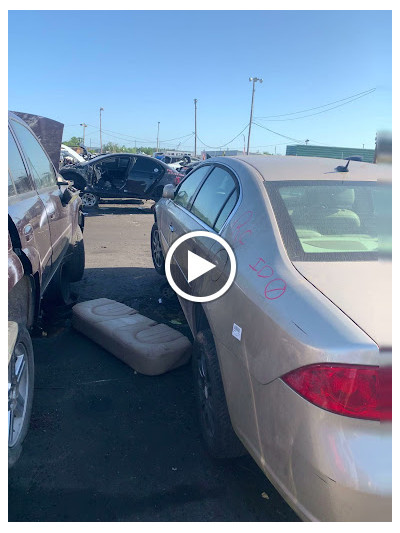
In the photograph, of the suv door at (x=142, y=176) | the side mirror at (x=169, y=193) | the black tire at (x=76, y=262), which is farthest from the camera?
the suv door at (x=142, y=176)

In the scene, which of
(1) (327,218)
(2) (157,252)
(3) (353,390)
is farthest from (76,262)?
(3) (353,390)

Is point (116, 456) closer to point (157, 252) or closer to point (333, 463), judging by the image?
point (333, 463)

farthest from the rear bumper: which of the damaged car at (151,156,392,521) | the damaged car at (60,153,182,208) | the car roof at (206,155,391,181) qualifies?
the damaged car at (60,153,182,208)

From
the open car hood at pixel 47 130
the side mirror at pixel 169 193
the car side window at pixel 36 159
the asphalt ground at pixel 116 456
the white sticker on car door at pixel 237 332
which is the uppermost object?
the open car hood at pixel 47 130

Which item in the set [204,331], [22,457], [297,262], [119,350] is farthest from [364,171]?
[22,457]

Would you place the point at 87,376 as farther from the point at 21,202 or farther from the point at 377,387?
the point at 377,387

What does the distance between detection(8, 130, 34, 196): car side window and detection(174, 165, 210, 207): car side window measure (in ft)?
4.67

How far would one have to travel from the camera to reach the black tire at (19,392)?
2203 mm

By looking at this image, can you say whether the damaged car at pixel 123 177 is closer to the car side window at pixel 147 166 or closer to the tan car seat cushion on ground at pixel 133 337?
the car side window at pixel 147 166

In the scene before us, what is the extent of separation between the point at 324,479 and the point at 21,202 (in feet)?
8.37

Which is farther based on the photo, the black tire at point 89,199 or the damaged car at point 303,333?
the black tire at point 89,199

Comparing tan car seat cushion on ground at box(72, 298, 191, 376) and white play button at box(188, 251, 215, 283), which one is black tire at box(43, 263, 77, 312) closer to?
tan car seat cushion on ground at box(72, 298, 191, 376)

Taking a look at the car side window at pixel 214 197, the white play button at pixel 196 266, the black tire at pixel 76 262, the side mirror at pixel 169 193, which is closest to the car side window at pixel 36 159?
the black tire at pixel 76 262

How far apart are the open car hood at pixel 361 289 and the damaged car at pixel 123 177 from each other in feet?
32.5
